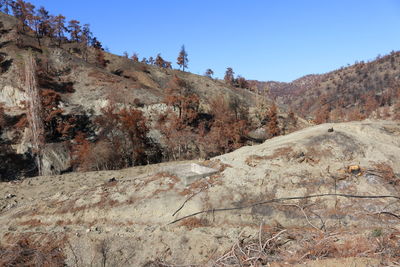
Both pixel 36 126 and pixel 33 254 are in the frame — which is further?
pixel 36 126

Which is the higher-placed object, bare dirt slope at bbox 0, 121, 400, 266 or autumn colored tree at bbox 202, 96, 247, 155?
autumn colored tree at bbox 202, 96, 247, 155

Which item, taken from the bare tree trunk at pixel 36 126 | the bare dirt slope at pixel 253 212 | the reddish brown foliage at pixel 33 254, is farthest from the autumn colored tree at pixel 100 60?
the reddish brown foliage at pixel 33 254

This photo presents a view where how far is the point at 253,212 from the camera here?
839 cm

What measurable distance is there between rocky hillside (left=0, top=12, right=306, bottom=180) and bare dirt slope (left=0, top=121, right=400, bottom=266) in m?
13.7

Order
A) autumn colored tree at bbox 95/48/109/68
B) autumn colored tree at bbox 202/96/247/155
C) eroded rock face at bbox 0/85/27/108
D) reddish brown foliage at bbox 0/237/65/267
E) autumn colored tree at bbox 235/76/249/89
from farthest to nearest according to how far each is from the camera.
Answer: autumn colored tree at bbox 235/76/249/89
autumn colored tree at bbox 95/48/109/68
eroded rock face at bbox 0/85/27/108
autumn colored tree at bbox 202/96/247/155
reddish brown foliage at bbox 0/237/65/267

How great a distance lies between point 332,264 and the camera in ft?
17.2

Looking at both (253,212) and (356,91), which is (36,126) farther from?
(356,91)

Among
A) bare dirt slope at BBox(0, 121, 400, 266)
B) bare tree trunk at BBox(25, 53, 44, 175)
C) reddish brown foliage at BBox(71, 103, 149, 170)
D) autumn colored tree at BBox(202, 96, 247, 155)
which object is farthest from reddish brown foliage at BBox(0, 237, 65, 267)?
autumn colored tree at BBox(202, 96, 247, 155)

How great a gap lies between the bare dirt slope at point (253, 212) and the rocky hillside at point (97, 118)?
540 inches

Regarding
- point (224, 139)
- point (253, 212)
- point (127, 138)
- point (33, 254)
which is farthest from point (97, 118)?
point (253, 212)

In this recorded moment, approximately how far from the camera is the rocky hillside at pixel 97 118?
25178 mm

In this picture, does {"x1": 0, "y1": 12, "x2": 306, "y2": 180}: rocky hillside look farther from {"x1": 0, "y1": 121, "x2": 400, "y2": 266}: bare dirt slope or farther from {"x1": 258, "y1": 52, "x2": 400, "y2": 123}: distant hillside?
{"x1": 258, "y1": 52, "x2": 400, "y2": 123}: distant hillside

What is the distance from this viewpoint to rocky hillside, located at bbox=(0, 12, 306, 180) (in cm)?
2518

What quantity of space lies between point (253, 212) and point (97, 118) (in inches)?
1009
